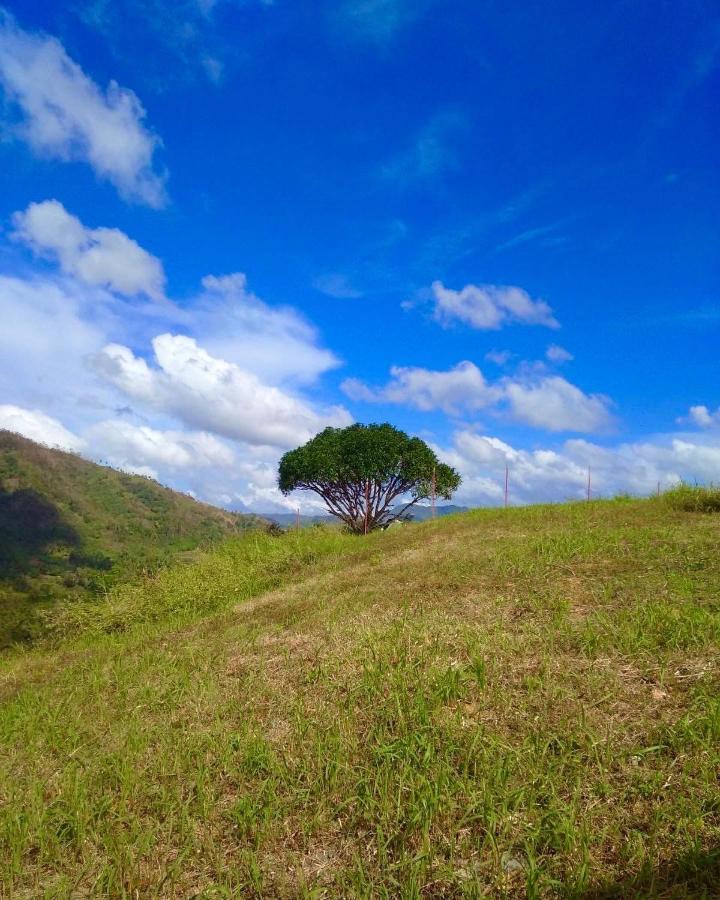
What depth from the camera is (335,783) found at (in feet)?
13.5

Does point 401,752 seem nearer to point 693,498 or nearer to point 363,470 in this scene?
point 693,498

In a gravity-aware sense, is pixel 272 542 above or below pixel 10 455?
below

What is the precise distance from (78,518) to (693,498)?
166 feet

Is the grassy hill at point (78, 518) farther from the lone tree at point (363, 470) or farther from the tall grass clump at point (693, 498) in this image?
the tall grass clump at point (693, 498)

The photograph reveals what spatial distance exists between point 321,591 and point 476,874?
7.06 metres

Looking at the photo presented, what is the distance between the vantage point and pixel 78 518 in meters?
50.5

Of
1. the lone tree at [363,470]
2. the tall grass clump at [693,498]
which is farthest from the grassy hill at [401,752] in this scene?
the lone tree at [363,470]

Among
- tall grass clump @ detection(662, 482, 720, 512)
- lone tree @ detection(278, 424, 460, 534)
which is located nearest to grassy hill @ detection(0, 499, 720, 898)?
tall grass clump @ detection(662, 482, 720, 512)

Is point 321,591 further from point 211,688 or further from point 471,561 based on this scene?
point 211,688

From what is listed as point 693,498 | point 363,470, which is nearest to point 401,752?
point 693,498

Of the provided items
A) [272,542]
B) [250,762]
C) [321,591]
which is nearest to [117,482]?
[272,542]

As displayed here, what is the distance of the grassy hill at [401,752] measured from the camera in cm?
338

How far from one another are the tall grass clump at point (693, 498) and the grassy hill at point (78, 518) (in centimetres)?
2422

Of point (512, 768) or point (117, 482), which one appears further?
point (117, 482)
